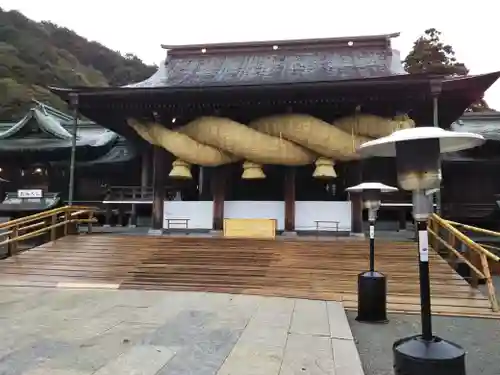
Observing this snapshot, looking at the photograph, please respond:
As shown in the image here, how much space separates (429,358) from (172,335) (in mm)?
2701

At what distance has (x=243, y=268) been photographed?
7.80m

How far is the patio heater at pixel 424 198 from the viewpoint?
260 cm

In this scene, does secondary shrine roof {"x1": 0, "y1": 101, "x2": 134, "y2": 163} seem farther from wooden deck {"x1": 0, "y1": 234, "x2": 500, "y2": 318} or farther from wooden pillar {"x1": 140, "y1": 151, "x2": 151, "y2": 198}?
wooden deck {"x1": 0, "y1": 234, "x2": 500, "y2": 318}

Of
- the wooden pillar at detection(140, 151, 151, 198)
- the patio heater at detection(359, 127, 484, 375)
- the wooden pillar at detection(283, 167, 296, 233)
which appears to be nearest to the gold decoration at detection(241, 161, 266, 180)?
the wooden pillar at detection(283, 167, 296, 233)

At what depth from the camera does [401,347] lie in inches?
109

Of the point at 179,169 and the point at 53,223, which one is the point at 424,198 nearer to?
the point at 179,169

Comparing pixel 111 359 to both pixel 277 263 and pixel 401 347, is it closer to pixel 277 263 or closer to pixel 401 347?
pixel 401 347

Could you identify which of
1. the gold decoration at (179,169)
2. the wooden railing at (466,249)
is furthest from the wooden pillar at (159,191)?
the wooden railing at (466,249)

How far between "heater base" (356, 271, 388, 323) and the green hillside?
32.5m

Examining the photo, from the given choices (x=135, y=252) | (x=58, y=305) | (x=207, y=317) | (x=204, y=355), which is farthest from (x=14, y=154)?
(x=204, y=355)

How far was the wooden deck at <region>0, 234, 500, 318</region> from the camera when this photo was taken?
6.46 metres

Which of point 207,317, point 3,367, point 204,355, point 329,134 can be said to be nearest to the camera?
point 3,367

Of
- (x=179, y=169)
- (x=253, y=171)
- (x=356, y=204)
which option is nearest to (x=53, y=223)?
(x=179, y=169)

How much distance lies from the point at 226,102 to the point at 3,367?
321 inches
